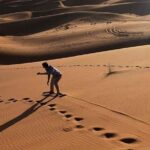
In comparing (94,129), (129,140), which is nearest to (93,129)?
(94,129)

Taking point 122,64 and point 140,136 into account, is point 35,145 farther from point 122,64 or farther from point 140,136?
point 122,64

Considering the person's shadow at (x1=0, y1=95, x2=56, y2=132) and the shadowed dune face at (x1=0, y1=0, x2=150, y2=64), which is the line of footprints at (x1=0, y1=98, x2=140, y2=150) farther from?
the shadowed dune face at (x1=0, y1=0, x2=150, y2=64)

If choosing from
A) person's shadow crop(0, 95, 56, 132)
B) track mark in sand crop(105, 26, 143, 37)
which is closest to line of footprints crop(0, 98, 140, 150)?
person's shadow crop(0, 95, 56, 132)

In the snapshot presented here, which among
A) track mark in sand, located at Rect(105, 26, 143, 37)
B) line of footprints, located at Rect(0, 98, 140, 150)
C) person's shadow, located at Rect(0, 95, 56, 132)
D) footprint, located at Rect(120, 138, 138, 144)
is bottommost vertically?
person's shadow, located at Rect(0, 95, 56, 132)

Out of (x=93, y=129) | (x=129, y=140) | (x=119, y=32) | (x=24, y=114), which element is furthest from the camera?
(x=119, y=32)

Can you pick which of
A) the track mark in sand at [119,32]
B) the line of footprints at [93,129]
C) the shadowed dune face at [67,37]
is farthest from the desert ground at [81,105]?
the track mark in sand at [119,32]

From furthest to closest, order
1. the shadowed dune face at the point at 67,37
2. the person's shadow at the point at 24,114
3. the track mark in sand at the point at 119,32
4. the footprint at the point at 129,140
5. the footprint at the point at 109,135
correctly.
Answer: the track mark in sand at the point at 119,32 → the shadowed dune face at the point at 67,37 → the person's shadow at the point at 24,114 → the footprint at the point at 109,135 → the footprint at the point at 129,140

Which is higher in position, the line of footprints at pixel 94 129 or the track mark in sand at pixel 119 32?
the track mark in sand at pixel 119 32

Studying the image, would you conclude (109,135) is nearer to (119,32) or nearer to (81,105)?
(81,105)

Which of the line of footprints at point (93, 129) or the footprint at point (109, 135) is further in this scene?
the footprint at point (109, 135)

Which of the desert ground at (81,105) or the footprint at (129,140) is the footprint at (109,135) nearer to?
the desert ground at (81,105)

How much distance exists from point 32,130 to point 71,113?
4.73 feet

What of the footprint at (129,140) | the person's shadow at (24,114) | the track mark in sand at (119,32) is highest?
the track mark in sand at (119,32)

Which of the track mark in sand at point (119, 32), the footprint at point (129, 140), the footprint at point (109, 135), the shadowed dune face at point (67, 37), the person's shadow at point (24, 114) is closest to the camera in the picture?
the footprint at point (129, 140)
